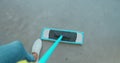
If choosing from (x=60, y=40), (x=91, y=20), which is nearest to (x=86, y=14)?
(x=91, y=20)

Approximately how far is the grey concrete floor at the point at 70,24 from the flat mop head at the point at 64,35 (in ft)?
0.13

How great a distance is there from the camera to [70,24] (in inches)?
67.1

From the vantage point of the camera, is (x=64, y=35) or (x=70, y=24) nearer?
(x=64, y=35)

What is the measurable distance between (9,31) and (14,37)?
0.09 m

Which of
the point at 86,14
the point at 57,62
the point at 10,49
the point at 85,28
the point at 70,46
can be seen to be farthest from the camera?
the point at 86,14

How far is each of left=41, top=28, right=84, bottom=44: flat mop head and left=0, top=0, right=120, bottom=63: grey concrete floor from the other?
0.04m

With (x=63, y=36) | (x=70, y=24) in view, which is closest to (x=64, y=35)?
(x=63, y=36)

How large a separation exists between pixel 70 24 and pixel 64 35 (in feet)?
0.61

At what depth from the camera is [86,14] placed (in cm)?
180

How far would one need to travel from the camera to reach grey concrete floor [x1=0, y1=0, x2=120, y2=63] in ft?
4.91

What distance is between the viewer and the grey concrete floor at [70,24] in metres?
1.50

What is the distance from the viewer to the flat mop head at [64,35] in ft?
5.09

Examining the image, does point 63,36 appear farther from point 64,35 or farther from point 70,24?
point 70,24

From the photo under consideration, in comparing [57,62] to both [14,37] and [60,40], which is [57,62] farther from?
[14,37]
